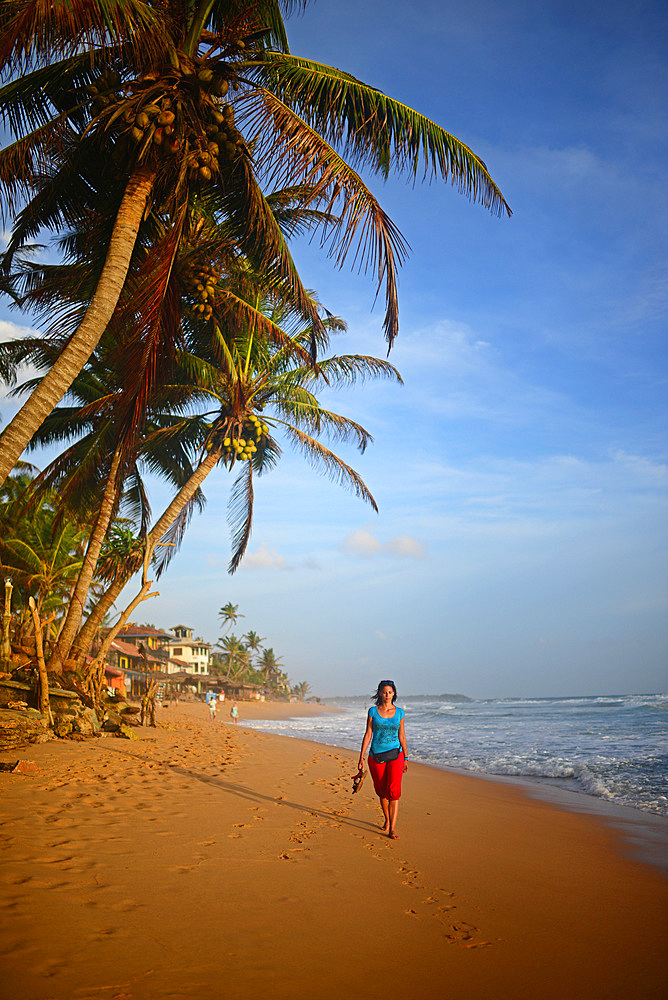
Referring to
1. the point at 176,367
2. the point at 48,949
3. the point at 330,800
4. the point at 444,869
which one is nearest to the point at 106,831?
the point at 48,949

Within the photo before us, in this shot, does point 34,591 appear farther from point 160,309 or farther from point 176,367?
point 160,309

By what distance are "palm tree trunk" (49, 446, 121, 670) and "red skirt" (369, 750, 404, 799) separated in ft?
25.6

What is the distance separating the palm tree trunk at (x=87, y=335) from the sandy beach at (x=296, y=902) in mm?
3330

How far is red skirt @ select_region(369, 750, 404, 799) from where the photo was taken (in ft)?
18.7

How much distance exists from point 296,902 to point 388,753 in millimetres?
2196

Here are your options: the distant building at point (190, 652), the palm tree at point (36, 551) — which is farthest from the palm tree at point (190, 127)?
the distant building at point (190, 652)

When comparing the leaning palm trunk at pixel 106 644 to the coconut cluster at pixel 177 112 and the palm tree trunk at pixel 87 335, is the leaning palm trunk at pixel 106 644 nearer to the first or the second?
the palm tree trunk at pixel 87 335

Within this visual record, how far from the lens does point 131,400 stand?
709 centimetres

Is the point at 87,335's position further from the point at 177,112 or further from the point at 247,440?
the point at 247,440

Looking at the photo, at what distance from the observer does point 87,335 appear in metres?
6.52

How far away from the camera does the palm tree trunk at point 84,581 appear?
11547 millimetres

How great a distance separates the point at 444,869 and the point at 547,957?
168 cm

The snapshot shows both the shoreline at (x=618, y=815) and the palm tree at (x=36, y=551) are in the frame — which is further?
the palm tree at (x=36, y=551)

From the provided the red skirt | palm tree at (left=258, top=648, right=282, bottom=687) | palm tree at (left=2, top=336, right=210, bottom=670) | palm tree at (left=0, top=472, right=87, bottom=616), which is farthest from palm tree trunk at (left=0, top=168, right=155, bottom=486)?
palm tree at (left=258, top=648, right=282, bottom=687)
